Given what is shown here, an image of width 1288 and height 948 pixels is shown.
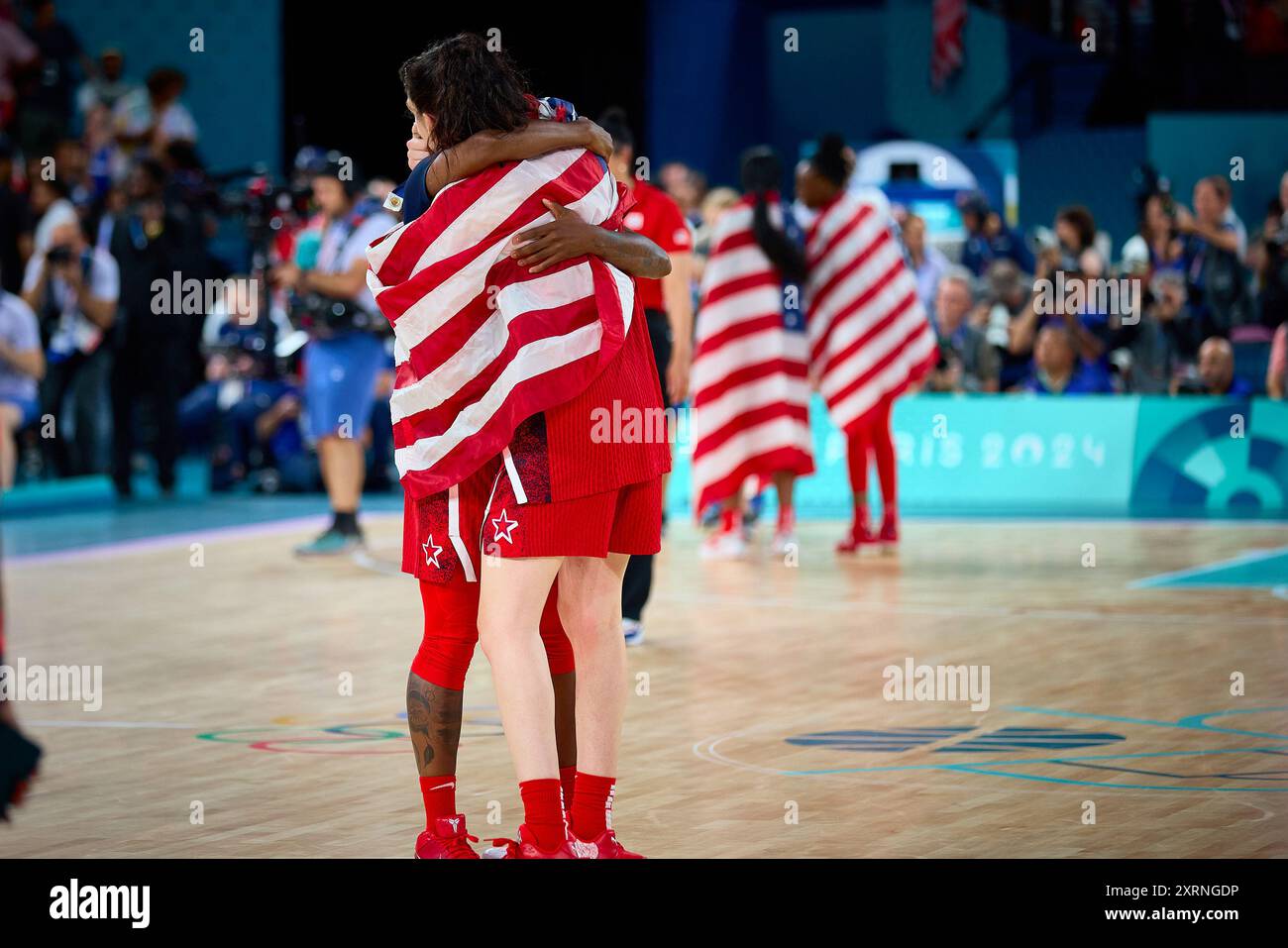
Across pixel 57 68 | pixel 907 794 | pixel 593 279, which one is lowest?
pixel 907 794

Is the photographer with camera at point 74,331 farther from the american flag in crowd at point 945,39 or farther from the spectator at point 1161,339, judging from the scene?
the american flag in crowd at point 945,39

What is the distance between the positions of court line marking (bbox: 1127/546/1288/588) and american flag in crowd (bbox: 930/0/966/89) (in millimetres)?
8998

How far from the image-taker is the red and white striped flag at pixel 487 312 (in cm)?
378

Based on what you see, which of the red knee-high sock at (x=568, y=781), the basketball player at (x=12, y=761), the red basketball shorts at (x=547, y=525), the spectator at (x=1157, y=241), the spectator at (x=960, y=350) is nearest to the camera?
the basketball player at (x=12, y=761)

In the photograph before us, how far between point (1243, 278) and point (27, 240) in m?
8.03

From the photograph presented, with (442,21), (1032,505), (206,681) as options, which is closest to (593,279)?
(206,681)

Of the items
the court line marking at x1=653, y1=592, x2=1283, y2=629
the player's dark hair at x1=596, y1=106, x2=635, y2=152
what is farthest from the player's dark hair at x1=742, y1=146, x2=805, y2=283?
the player's dark hair at x1=596, y1=106, x2=635, y2=152

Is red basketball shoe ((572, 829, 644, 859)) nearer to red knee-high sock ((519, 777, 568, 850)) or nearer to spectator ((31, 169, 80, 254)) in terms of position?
red knee-high sock ((519, 777, 568, 850))

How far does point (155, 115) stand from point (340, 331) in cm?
749

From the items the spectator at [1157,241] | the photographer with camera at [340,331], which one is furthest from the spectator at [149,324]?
the spectator at [1157,241]

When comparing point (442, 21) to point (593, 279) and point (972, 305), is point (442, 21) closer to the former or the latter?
point (972, 305)

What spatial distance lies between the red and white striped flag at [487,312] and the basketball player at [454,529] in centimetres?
4

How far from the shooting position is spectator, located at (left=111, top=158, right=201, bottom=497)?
13.2 m

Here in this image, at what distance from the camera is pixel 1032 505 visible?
11.9 m
